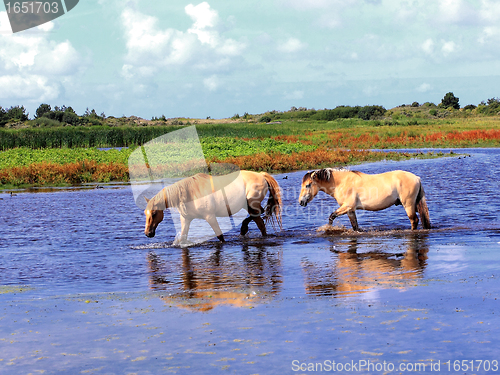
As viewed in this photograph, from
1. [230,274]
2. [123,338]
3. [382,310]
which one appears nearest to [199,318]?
[123,338]

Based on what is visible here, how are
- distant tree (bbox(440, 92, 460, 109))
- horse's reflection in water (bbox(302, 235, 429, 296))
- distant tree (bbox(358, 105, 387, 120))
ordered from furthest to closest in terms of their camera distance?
distant tree (bbox(440, 92, 460, 109)) < distant tree (bbox(358, 105, 387, 120)) < horse's reflection in water (bbox(302, 235, 429, 296))

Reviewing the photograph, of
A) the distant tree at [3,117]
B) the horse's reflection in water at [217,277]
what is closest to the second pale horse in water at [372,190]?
the horse's reflection in water at [217,277]

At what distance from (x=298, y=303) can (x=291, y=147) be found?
119 feet

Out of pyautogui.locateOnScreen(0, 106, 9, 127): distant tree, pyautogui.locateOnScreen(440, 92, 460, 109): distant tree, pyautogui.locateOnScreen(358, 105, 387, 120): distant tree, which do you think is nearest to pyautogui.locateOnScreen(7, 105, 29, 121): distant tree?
pyautogui.locateOnScreen(0, 106, 9, 127): distant tree

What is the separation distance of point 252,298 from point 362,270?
229cm

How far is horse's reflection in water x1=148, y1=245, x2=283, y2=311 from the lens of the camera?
7281mm

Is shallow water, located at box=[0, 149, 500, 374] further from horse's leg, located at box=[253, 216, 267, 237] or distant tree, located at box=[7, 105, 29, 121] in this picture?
distant tree, located at box=[7, 105, 29, 121]

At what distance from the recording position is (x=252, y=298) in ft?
23.7

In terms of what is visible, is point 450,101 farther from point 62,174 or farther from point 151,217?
point 151,217

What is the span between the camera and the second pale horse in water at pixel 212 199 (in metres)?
11.5

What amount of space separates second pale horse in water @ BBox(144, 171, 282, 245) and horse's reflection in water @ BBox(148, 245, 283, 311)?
2.51 ft

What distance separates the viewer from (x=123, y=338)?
5742 mm

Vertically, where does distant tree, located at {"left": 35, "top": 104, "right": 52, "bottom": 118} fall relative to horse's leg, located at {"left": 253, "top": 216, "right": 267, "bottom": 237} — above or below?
above

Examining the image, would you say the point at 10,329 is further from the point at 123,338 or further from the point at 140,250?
the point at 140,250
